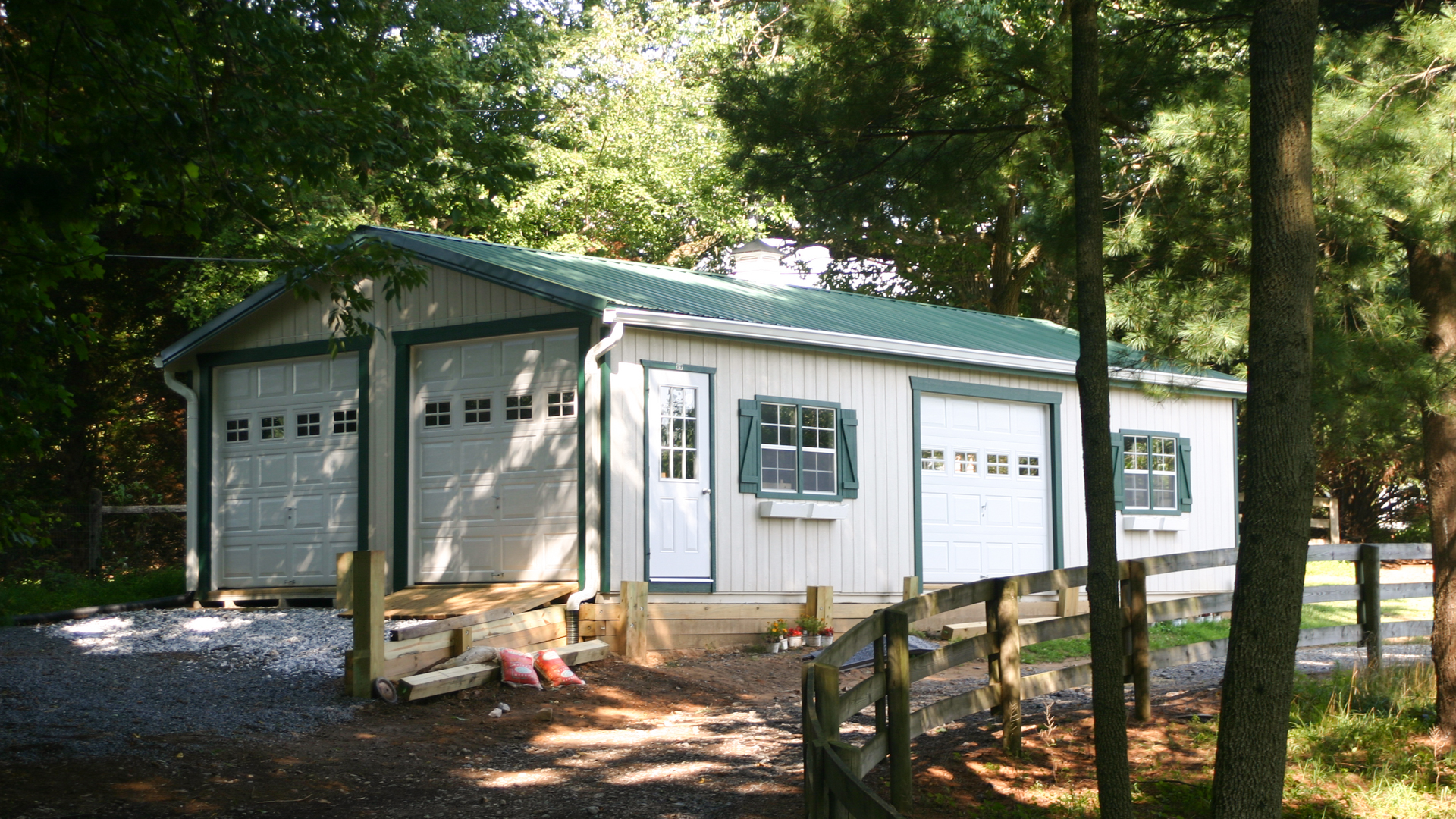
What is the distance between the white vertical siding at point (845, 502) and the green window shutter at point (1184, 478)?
2.30 feet

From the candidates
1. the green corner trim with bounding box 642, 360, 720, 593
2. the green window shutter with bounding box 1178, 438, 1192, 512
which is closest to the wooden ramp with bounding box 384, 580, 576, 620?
the green corner trim with bounding box 642, 360, 720, 593

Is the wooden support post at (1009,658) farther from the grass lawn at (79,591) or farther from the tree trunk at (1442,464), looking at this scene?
the grass lawn at (79,591)

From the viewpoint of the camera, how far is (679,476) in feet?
39.1

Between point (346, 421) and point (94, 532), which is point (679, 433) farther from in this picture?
point (94, 532)

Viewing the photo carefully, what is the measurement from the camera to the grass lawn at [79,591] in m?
14.5

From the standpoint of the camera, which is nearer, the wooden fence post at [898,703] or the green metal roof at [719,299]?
the wooden fence post at [898,703]

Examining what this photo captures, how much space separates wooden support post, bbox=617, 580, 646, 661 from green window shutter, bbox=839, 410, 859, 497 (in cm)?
309

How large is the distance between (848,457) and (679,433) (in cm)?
213

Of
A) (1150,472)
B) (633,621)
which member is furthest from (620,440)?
(1150,472)

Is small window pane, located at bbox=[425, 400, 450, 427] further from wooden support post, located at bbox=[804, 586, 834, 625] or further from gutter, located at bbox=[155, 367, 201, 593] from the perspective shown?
wooden support post, located at bbox=[804, 586, 834, 625]

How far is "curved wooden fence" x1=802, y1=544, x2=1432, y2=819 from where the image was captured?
4.68 meters

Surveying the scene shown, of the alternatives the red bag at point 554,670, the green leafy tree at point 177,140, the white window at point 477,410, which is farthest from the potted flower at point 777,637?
the green leafy tree at point 177,140

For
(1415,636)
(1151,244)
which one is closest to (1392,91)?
(1151,244)

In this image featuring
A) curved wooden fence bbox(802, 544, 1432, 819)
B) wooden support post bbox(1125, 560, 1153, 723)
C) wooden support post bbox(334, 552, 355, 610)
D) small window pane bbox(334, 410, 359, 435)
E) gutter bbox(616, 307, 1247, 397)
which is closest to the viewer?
curved wooden fence bbox(802, 544, 1432, 819)
